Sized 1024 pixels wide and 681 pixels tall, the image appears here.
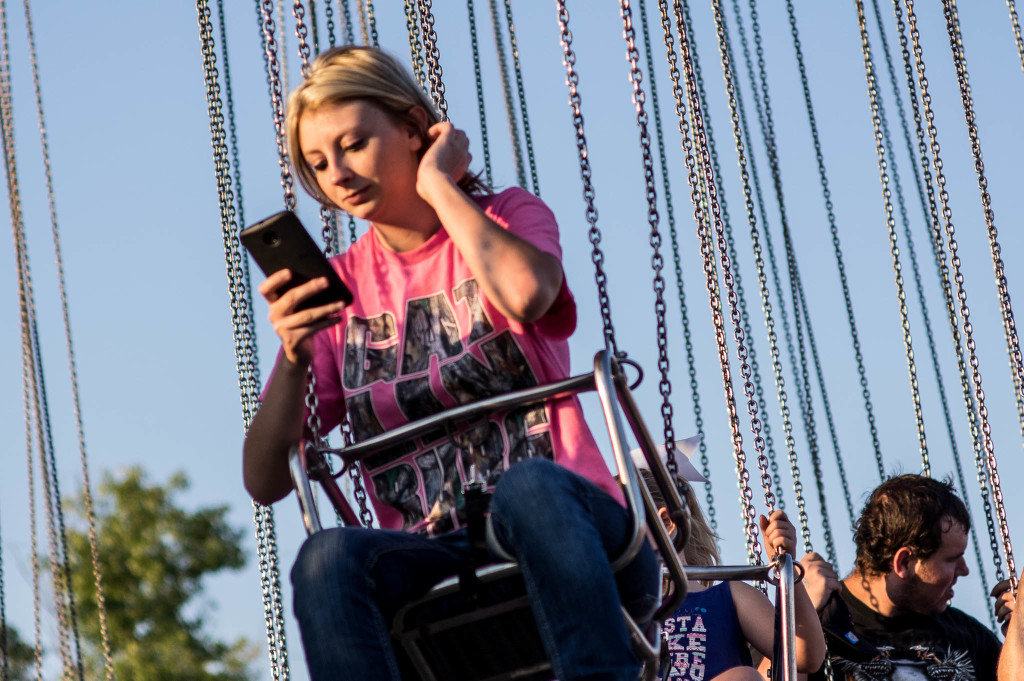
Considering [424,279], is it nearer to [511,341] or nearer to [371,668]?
[511,341]

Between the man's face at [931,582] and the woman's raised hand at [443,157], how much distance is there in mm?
2227

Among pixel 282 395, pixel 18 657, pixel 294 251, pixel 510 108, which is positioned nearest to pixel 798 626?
pixel 282 395

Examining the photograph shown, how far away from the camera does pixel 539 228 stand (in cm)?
226

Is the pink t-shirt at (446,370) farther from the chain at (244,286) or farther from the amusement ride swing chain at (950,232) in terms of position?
the amusement ride swing chain at (950,232)

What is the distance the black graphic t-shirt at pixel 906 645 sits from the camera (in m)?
3.75

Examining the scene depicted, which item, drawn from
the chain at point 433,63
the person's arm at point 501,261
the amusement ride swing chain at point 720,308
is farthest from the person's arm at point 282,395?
the amusement ride swing chain at point 720,308

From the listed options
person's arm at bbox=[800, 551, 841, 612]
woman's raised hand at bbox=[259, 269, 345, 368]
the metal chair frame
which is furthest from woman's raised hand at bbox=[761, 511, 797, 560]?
woman's raised hand at bbox=[259, 269, 345, 368]

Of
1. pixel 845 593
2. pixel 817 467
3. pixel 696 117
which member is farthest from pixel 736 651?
pixel 817 467

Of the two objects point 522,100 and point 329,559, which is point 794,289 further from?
point 329,559

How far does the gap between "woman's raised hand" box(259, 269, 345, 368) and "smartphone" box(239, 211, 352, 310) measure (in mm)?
11

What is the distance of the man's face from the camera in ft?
13.1

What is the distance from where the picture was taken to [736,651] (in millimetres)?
3350

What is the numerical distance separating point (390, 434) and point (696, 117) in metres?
1.45

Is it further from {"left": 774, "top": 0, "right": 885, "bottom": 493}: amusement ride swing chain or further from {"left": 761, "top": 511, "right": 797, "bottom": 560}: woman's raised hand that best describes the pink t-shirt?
{"left": 774, "top": 0, "right": 885, "bottom": 493}: amusement ride swing chain
